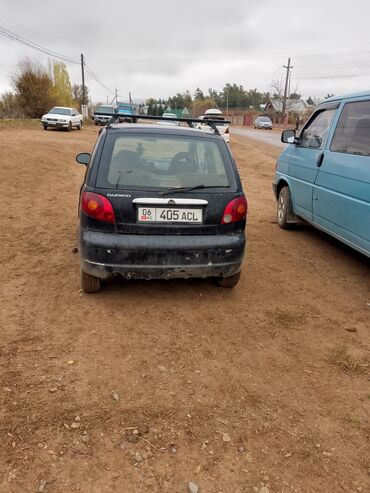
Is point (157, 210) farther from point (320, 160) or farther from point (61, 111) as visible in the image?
point (61, 111)

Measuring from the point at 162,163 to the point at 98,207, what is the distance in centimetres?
74

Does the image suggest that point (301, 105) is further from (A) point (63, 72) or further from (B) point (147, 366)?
(B) point (147, 366)

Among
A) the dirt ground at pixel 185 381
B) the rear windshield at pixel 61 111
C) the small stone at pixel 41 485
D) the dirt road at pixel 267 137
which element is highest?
the rear windshield at pixel 61 111

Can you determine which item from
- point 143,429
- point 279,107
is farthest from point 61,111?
point 279,107

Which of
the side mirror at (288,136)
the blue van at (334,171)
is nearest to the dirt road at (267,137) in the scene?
the side mirror at (288,136)

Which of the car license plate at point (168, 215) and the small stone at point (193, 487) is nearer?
the small stone at point (193, 487)

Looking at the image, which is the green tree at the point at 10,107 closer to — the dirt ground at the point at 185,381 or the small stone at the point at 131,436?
the dirt ground at the point at 185,381

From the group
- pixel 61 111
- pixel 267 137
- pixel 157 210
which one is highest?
pixel 157 210

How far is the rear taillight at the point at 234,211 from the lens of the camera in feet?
12.4

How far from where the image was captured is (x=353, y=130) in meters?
4.72

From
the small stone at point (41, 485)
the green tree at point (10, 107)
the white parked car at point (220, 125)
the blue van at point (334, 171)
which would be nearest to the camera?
the small stone at point (41, 485)

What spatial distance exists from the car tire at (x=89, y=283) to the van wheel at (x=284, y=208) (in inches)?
141

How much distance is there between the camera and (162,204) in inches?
142

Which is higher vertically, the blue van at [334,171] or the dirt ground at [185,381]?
the blue van at [334,171]
